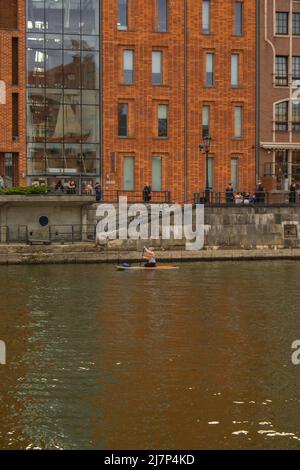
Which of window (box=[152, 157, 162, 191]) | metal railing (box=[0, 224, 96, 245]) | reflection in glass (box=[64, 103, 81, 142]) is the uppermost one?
reflection in glass (box=[64, 103, 81, 142])

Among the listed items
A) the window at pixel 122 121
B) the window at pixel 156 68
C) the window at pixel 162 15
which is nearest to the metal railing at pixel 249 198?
the window at pixel 122 121

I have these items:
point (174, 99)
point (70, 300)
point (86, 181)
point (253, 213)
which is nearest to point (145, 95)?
point (174, 99)

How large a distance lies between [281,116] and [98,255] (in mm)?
18122

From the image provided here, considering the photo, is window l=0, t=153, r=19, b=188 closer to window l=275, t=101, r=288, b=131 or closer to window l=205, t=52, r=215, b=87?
window l=205, t=52, r=215, b=87

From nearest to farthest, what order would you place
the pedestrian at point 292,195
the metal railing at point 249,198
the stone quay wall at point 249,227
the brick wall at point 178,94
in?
the stone quay wall at point 249,227, the metal railing at point 249,198, the pedestrian at point 292,195, the brick wall at point 178,94

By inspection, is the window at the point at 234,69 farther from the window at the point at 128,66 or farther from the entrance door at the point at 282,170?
the window at the point at 128,66

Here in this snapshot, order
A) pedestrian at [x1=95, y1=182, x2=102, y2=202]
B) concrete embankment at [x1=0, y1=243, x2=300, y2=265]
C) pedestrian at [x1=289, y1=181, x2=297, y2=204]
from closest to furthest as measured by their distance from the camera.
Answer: concrete embankment at [x1=0, y1=243, x2=300, y2=265]
pedestrian at [x1=95, y1=182, x2=102, y2=202]
pedestrian at [x1=289, y1=181, x2=297, y2=204]

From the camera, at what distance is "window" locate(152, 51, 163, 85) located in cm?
5481

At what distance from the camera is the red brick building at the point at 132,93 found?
52719mm

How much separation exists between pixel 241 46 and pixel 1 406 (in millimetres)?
43639

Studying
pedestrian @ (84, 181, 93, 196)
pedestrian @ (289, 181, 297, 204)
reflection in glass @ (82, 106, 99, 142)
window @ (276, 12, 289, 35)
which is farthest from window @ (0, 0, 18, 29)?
pedestrian @ (289, 181, 297, 204)

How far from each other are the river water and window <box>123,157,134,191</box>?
20.2m

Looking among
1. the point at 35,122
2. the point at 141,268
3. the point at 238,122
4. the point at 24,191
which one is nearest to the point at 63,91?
the point at 35,122

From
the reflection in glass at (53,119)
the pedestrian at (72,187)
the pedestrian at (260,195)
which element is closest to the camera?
the pedestrian at (72,187)
